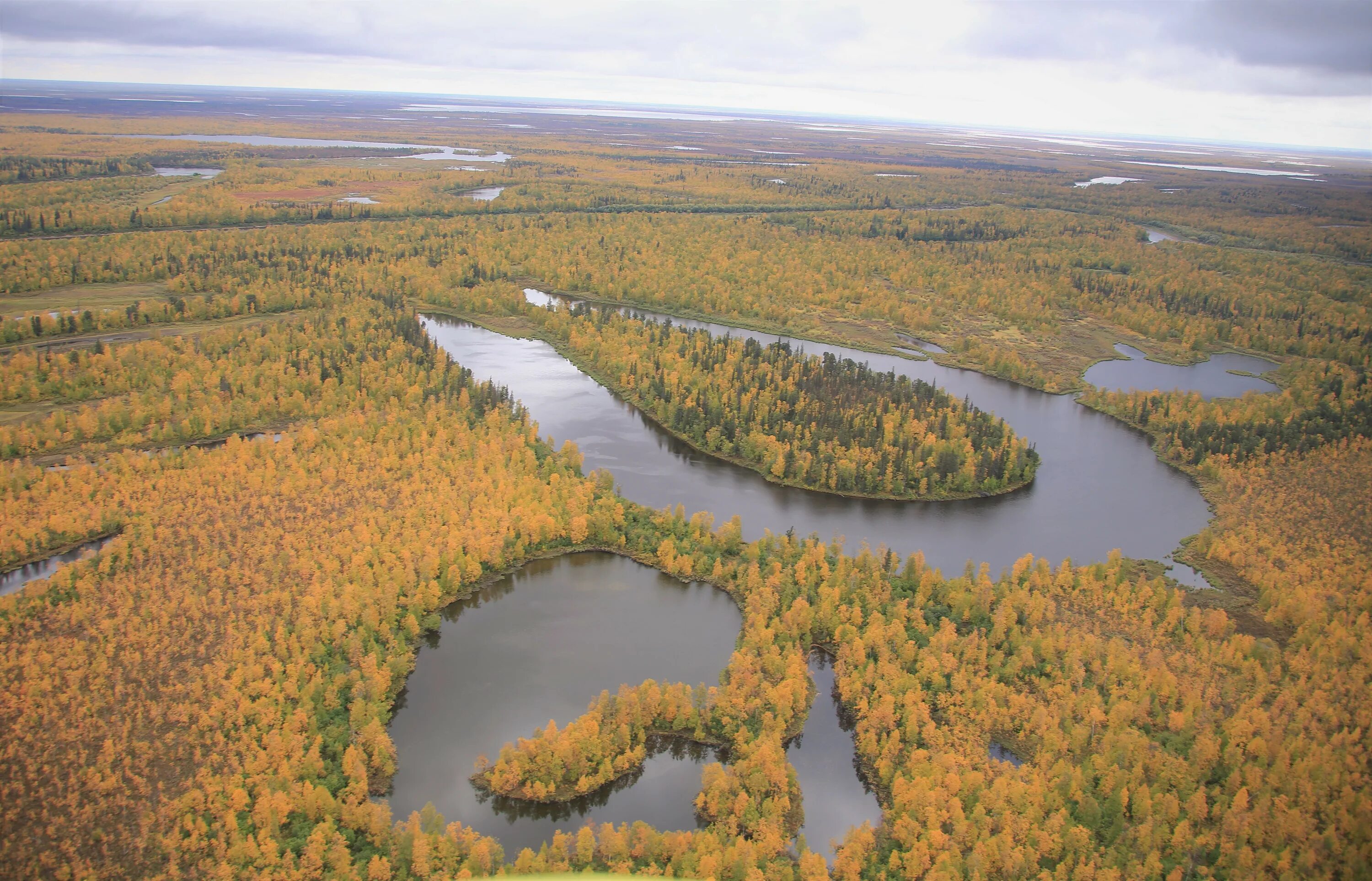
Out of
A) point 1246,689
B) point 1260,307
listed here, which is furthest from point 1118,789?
point 1260,307

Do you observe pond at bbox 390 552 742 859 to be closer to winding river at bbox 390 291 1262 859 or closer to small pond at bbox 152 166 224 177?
winding river at bbox 390 291 1262 859

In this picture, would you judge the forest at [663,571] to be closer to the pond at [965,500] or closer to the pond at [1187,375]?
the pond at [965,500]

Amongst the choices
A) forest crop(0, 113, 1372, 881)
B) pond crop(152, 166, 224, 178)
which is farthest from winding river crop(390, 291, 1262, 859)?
pond crop(152, 166, 224, 178)

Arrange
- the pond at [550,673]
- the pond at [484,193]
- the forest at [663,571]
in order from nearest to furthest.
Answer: the forest at [663,571], the pond at [550,673], the pond at [484,193]

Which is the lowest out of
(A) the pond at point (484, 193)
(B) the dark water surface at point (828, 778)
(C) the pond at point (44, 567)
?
(B) the dark water surface at point (828, 778)

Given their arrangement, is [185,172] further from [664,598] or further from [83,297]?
[664,598]

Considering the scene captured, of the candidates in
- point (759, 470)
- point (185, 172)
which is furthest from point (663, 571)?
point (185, 172)

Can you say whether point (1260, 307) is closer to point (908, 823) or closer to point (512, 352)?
point (512, 352)

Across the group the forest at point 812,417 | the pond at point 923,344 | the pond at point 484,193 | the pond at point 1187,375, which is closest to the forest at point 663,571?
the forest at point 812,417
